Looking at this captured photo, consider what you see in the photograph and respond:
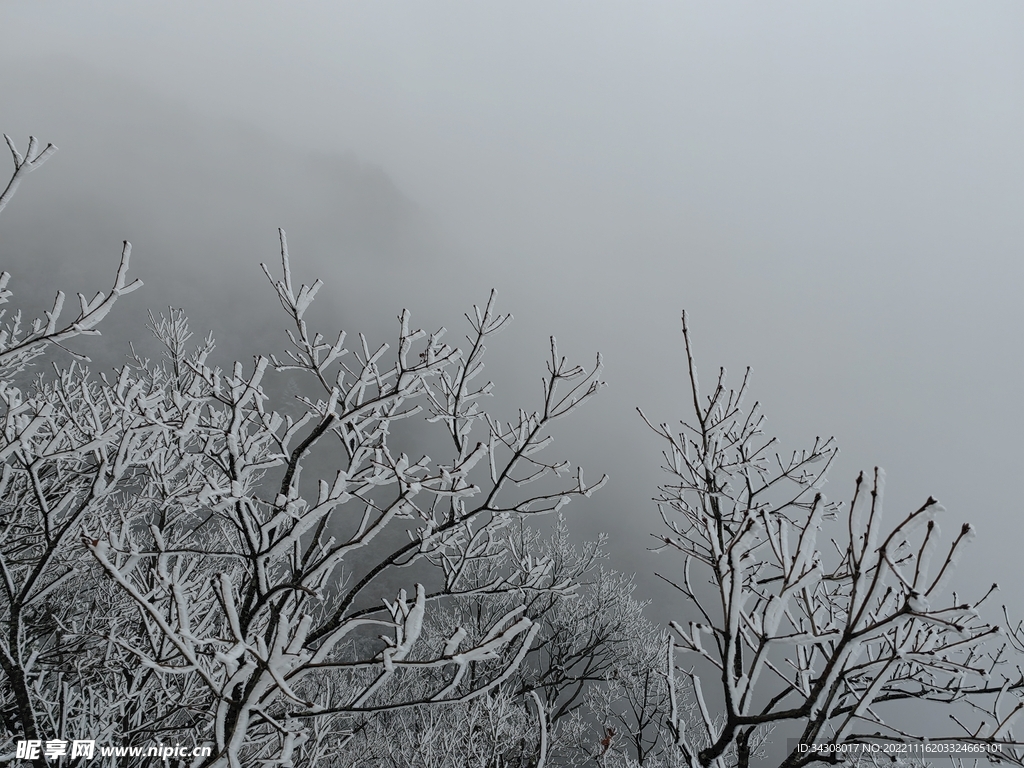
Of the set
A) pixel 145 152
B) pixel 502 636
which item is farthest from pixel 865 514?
pixel 145 152

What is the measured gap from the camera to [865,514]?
4.39 feet

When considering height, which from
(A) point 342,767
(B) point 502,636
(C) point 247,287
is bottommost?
(A) point 342,767

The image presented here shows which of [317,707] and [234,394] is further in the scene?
[234,394]

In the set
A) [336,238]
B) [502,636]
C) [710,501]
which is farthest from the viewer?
[336,238]

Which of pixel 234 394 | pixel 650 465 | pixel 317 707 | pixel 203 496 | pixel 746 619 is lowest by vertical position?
pixel 317 707

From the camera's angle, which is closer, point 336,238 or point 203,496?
point 203,496

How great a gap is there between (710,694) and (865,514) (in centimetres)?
3667

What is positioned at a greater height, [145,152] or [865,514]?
[145,152]

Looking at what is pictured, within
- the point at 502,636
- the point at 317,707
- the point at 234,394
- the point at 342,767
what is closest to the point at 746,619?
the point at 502,636

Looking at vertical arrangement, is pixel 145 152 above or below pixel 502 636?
above

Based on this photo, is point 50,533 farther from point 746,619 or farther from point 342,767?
point 342,767

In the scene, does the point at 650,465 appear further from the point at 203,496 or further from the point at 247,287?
the point at 203,496

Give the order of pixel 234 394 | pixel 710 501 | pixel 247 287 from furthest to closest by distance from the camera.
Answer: pixel 247 287 → pixel 710 501 → pixel 234 394

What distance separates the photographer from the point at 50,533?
3.43 m
